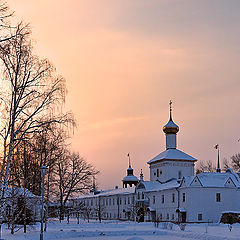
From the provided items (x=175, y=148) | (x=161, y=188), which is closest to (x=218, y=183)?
(x=161, y=188)

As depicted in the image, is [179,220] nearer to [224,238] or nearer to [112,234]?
[112,234]

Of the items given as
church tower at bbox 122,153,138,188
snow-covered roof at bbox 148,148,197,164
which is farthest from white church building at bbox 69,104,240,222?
A: church tower at bbox 122,153,138,188

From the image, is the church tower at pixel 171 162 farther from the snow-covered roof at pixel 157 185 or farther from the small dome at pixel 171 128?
the snow-covered roof at pixel 157 185

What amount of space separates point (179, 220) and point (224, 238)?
2592 centimetres

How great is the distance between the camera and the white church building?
2084 inches

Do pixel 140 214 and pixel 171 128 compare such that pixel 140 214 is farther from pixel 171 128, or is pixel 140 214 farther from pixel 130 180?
pixel 130 180

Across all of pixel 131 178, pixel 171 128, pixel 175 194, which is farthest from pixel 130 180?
pixel 175 194

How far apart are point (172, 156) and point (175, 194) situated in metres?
10.9

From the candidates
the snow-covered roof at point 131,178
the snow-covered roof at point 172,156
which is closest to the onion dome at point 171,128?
the snow-covered roof at point 172,156

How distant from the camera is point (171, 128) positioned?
2704 inches

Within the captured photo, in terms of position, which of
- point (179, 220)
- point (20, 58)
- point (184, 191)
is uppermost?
point (20, 58)

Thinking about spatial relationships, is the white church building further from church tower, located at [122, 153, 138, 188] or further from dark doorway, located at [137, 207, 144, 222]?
church tower, located at [122, 153, 138, 188]

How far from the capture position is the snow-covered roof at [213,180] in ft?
176

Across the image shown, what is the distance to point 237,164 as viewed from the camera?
83688 millimetres
